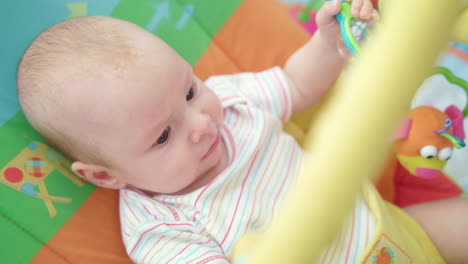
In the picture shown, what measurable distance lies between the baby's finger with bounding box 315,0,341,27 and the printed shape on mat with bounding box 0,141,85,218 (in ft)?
1.84

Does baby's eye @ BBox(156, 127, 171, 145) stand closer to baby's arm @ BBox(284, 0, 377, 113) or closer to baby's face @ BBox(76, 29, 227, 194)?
baby's face @ BBox(76, 29, 227, 194)

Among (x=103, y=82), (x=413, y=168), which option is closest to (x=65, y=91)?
(x=103, y=82)

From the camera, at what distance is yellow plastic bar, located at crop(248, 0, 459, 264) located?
0.26 m

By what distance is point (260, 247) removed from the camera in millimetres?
280

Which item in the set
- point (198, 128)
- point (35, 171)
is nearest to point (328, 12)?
point (198, 128)

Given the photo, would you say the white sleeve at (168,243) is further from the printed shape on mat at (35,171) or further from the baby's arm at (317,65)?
the baby's arm at (317,65)

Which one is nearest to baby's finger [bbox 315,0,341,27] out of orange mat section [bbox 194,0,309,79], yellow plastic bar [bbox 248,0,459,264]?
orange mat section [bbox 194,0,309,79]

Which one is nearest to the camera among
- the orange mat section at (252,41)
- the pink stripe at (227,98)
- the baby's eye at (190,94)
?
the baby's eye at (190,94)

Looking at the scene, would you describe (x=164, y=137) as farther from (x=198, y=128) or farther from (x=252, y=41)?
(x=252, y=41)

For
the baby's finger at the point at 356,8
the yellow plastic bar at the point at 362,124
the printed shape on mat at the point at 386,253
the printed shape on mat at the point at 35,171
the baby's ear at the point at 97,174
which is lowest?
the printed shape on mat at the point at 35,171

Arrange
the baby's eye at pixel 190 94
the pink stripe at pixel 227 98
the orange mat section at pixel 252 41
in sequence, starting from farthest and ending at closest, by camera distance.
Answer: the orange mat section at pixel 252 41
the pink stripe at pixel 227 98
the baby's eye at pixel 190 94


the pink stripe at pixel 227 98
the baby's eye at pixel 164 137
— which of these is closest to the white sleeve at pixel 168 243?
the baby's eye at pixel 164 137

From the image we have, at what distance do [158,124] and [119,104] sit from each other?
68mm

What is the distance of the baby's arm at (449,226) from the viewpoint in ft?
2.43
